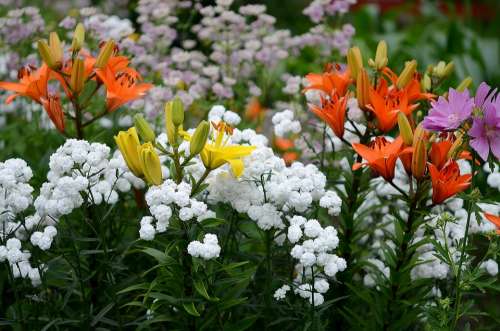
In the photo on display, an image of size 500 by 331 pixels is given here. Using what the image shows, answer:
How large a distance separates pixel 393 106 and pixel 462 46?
142 inches

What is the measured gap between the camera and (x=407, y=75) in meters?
2.23

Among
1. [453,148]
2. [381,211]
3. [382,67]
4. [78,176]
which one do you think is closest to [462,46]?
[381,211]

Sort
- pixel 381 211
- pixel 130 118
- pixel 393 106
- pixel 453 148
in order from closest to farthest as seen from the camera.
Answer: pixel 453 148 → pixel 393 106 → pixel 381 211 → pixel 130 118

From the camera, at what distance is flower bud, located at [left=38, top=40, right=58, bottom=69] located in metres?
2.20

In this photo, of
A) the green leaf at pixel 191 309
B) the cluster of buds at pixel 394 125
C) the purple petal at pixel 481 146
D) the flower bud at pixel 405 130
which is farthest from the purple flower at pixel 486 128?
the green leaf at pixel 191 309

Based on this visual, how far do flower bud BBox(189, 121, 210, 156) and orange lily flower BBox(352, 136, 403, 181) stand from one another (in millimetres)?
418

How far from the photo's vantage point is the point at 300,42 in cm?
329

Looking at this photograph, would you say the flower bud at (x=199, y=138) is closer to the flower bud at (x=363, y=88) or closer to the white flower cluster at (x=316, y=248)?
the white flower cluster at (x=316, y=248)

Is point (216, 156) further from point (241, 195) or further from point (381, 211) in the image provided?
point (381, 211)

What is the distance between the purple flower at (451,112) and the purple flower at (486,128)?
0.03m

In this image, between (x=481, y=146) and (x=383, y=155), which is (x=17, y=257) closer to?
(x=383, y=155)

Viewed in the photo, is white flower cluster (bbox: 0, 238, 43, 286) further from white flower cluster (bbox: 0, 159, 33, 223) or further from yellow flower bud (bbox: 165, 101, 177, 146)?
yellow flower bud (bbox: 165, 101, 177, 146)

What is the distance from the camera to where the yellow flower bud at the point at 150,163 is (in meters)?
1.86

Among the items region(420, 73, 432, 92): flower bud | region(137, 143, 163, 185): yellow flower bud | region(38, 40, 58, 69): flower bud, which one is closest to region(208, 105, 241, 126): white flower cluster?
region(137, 143, 163, 185): yellow flower bud
